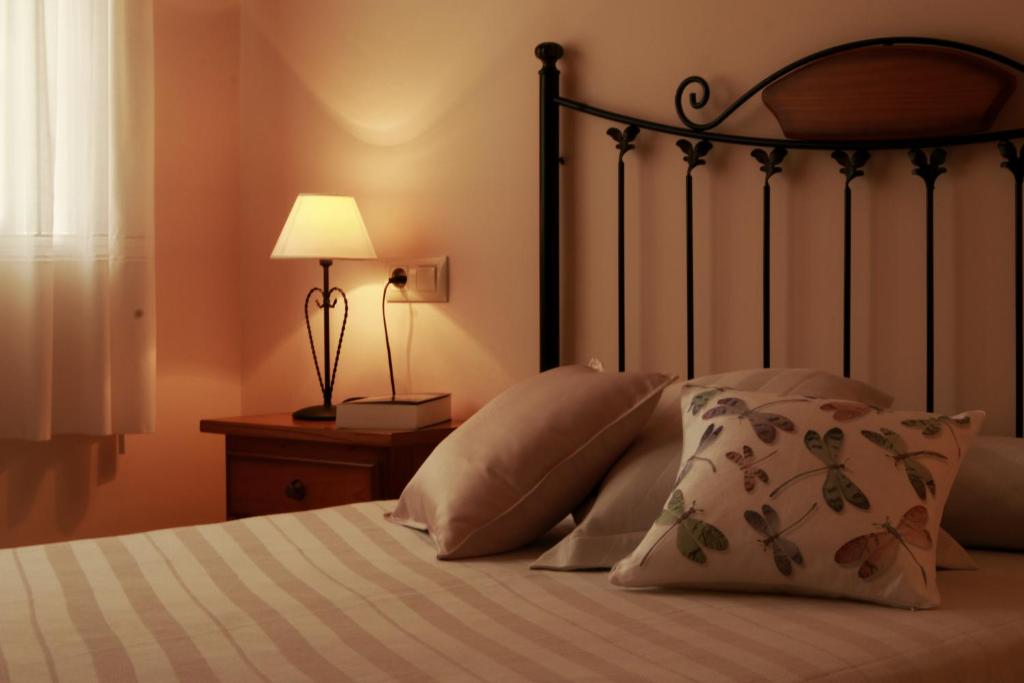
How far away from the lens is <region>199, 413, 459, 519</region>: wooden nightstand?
2256mm

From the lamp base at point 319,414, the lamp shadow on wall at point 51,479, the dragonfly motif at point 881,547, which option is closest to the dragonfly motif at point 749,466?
the dragonfly motif at point 881,547

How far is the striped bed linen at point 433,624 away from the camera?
1.04 m

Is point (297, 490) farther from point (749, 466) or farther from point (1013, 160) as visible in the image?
point (1013, 160)

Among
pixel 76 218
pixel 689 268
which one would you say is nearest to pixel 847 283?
pixel 689 268

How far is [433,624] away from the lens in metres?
1.19

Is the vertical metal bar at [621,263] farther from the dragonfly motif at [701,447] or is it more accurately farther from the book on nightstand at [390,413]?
the dragonfly motif at [701,447]

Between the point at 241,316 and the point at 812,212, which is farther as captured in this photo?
the point at 241,316

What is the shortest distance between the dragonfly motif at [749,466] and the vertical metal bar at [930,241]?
2.06ft

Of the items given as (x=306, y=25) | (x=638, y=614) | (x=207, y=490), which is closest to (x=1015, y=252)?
(x=638, y=614)

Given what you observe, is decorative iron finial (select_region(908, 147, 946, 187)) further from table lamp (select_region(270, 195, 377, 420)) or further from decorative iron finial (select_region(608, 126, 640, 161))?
table lamp (select_region(270, 195, 377, 420))

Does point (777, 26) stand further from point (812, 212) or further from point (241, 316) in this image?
point (241, 316)

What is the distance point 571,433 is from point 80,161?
145 cm

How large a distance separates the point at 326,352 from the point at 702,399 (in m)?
1.24

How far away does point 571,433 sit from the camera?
1.57 metres
